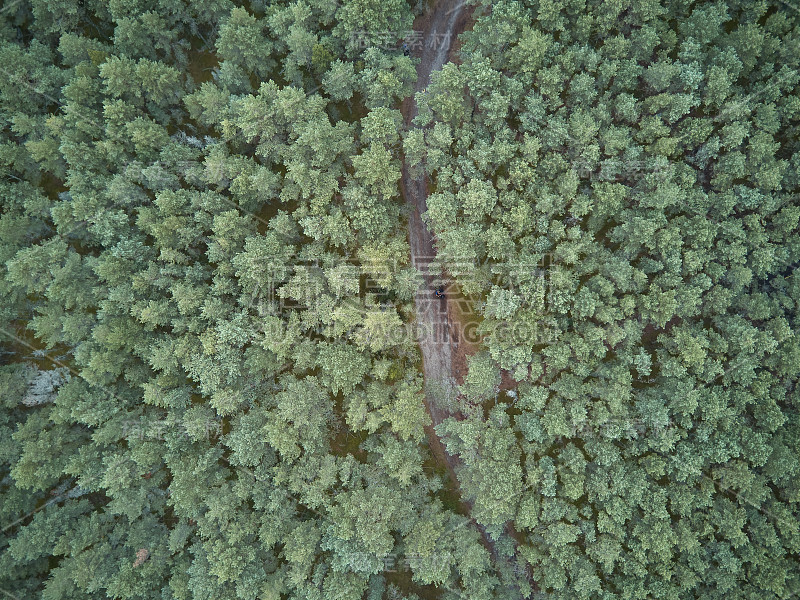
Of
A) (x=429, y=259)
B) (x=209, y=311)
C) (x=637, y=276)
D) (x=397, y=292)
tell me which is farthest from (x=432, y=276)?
(x=209, y=311)

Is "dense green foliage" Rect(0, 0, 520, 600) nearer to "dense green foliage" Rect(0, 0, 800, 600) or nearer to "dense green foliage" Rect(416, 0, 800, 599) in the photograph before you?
"dense green foliage" Rect(0, 0, 800, 600)

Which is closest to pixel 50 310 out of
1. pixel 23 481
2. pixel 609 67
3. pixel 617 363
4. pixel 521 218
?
pixel 23 481

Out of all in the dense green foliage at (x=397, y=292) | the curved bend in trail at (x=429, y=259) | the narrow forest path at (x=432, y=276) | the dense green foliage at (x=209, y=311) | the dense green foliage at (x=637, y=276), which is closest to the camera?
the dense green foliage at (x=637, y=276)

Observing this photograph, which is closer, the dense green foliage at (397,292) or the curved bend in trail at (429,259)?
the dense green foliage at (397,292)

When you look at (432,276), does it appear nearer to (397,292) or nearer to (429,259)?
(429,259)

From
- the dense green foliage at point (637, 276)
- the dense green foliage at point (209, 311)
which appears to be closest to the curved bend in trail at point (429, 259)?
the dense green foliage at point (209, 311)

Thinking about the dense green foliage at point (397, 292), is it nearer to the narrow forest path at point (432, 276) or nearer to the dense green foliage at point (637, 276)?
the dense green foliage at point (637, 276)

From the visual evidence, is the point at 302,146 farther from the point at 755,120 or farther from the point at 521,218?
the point at 755,120

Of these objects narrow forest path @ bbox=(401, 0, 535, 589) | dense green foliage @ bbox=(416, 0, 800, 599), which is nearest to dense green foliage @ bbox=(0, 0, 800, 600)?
dense green foliage @ bbox=(416, 0, 800, 599)
